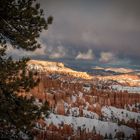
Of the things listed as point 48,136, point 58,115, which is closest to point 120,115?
point 58,115

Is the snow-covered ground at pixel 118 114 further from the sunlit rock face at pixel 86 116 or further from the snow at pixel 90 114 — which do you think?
the snow at pixel 90 114

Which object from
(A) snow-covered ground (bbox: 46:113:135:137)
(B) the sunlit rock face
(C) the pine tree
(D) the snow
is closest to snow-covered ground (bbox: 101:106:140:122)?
(B) the sunlit rock face

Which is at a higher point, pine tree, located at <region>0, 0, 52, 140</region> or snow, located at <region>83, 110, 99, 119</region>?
pine tree, located at <region>0, 0, 52, 140</region>

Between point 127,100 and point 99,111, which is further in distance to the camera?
point 127,100

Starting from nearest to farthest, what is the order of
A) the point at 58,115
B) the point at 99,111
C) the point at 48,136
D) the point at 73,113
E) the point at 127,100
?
the point at 48,136 < the point at 58,115 < the point at 73,113 < the point at 99,111 < the point at 127,100

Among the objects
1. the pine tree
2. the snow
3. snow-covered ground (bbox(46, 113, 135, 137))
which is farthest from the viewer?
the snow

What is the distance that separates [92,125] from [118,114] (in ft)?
118

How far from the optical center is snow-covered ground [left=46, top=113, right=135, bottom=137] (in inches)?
4753

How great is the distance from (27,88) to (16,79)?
41.6 inches

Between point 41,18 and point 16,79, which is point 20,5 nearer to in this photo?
point 41,18

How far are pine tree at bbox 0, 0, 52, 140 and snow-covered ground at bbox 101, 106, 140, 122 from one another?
12683 centimetres

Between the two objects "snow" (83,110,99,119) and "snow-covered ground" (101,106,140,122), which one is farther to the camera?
"snow-covered ground" (101,106,140,122)

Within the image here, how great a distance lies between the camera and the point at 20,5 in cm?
2533

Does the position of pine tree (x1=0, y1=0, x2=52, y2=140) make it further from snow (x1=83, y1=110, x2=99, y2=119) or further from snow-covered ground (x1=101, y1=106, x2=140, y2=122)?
snow-covered ground (x1=101, y1=106, x2=140, y2=122)
